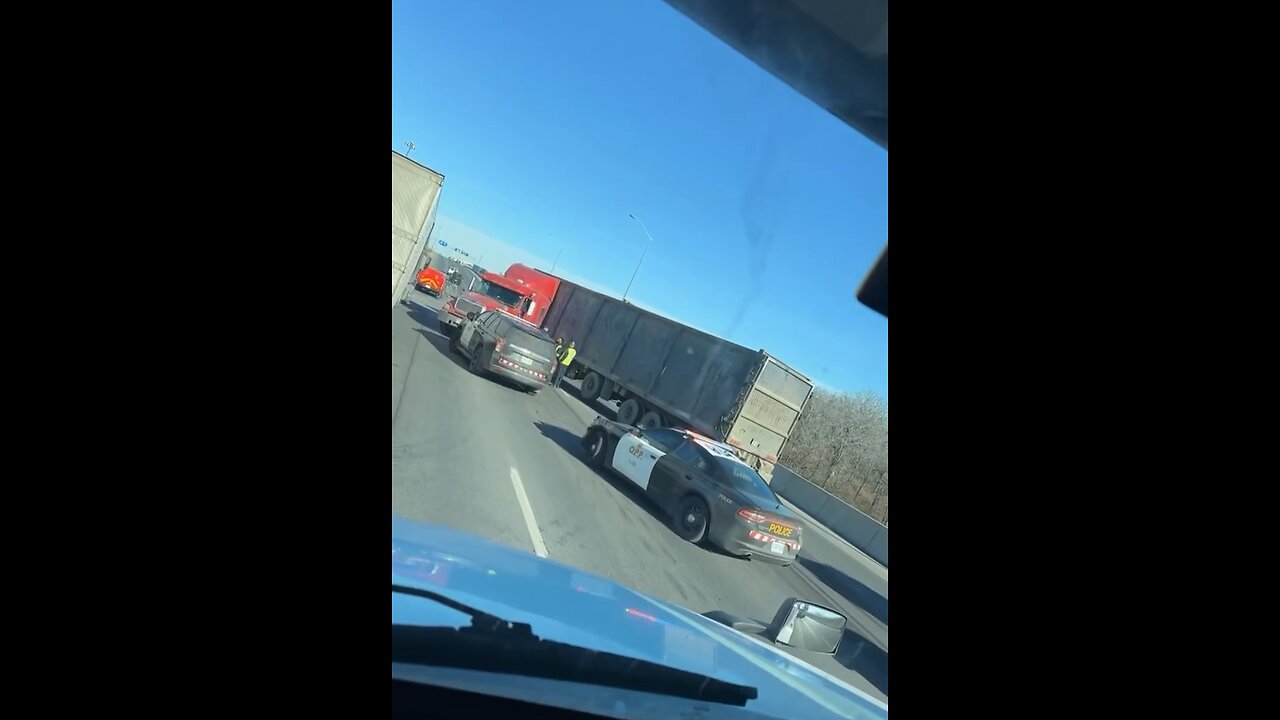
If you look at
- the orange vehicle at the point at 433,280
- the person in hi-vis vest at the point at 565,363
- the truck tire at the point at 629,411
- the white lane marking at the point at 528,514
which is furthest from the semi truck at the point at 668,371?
the white lane marking at the point at 528,514

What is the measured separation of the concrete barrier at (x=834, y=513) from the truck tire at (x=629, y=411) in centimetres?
449

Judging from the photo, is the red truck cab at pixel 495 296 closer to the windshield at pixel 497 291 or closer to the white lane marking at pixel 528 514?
the windshield at pixel 497 291

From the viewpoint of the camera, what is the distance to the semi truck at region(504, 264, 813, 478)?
55.1 ft

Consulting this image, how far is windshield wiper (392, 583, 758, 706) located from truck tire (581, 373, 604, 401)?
703 inches

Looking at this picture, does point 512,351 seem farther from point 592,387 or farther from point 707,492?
point 592,387

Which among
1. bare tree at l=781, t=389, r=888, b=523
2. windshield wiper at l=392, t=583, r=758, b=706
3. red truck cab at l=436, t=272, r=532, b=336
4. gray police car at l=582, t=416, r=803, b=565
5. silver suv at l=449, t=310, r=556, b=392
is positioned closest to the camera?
windshield wiper at l=392, t=583, r=758, b=706

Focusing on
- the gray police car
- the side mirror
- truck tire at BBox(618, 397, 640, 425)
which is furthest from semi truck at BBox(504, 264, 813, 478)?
the side mirror

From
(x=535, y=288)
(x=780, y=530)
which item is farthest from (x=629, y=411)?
(x=780, y=530)

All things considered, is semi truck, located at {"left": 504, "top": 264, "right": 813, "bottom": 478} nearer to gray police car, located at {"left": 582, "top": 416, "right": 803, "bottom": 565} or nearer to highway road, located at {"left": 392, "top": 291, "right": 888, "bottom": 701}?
highway road, located at {"left": 392, "top": 291, "right": 888, "bottom": 701}

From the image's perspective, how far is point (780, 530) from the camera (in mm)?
8695
